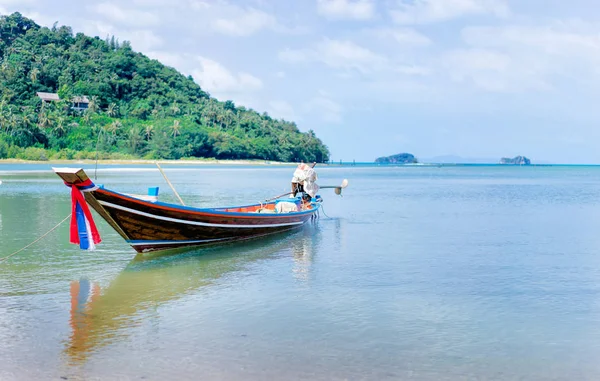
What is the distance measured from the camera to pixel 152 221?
41.9 ft

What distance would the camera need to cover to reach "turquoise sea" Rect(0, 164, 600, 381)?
6.55 m

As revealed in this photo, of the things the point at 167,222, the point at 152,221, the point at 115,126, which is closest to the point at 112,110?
the point at 115,126

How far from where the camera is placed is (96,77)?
123375 millimetres

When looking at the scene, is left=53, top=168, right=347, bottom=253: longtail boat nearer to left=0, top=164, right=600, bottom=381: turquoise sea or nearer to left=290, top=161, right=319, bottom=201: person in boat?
left=0, top=164, right=600, bottom=381: turquoise sea

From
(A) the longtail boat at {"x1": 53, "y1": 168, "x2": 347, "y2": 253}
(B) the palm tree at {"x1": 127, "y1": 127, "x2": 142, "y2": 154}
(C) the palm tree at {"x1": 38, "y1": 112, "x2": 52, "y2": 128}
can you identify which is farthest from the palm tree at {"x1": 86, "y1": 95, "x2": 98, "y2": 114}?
(A) the longtail boat at {"x1": 53, "y1": 168, "x2": 347, "y2": 253}

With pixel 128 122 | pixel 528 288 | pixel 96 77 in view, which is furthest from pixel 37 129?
pixel 528 288

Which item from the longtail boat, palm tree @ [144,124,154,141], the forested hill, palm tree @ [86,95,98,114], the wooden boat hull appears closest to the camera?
the longtail boat

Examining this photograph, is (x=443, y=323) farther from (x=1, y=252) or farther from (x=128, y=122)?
(x=128, y=122)

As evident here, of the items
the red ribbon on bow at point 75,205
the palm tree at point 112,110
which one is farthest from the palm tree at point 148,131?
the red ribbon on bow at point 75,205

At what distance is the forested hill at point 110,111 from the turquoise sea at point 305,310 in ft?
265

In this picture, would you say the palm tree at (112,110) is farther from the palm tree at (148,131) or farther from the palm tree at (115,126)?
the palm tree at (148,131)

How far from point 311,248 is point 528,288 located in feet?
19.8

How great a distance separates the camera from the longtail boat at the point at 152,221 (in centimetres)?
1095

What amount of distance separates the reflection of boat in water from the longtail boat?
34cm
